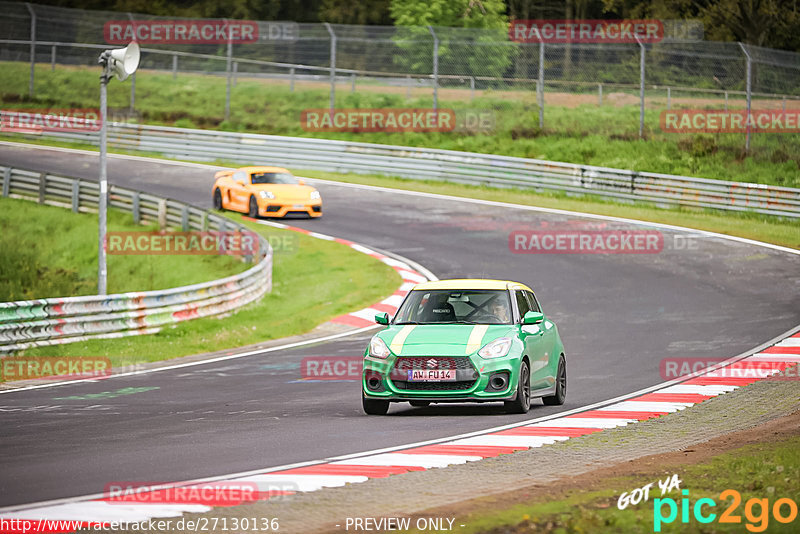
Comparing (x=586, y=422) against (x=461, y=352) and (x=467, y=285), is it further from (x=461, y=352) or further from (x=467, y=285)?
(x=467, y=285)

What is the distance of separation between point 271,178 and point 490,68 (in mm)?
9209

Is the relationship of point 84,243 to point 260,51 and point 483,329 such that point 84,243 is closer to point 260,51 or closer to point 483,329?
point 260,51

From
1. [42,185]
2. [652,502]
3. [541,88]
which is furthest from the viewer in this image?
[541,88]

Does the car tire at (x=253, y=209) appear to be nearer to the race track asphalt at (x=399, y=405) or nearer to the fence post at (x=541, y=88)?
the race track asphalt at (x=399, y=405)

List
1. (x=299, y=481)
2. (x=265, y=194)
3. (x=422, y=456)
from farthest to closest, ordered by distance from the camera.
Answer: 1. (x=265, y=194)
2. (x=422, y=456)
3. (x=299, y=481)

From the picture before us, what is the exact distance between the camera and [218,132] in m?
41.4

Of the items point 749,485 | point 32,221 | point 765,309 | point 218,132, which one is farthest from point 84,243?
point 749,485

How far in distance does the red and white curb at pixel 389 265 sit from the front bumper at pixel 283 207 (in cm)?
29

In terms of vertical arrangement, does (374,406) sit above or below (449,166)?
below

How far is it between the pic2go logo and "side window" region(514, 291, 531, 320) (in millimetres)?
6114

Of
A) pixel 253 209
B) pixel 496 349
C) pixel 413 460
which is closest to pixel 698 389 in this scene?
pixel 496 349

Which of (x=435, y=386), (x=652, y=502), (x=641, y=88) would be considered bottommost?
(x=435, y=386)

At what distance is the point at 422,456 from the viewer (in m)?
9.61

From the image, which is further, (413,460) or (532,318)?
(532,318)
